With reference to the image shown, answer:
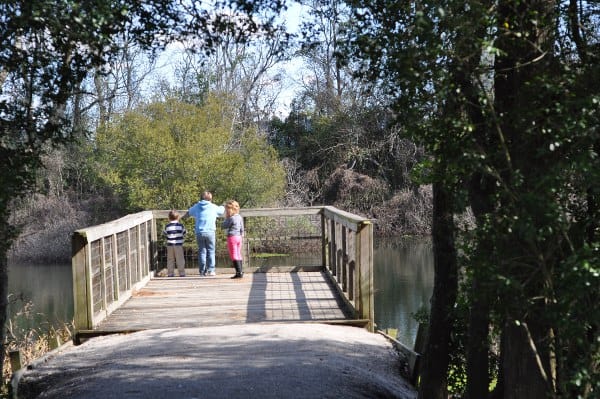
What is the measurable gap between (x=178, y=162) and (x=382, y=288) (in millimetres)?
10459

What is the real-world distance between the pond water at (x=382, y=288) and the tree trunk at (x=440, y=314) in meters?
11.0

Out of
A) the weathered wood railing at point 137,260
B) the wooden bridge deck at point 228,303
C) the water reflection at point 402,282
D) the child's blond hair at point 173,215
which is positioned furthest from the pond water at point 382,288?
the wooden bridge deck at point 228,303

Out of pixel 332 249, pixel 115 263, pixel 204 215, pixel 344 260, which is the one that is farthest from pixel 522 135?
pixel 204 215

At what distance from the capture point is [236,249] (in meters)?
11.9

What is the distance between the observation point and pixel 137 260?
36.9ft

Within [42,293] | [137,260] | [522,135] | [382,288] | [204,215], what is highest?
[522,135]

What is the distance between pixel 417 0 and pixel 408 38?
0.90 ft

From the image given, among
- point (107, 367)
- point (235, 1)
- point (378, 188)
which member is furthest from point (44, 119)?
point (378, 188)

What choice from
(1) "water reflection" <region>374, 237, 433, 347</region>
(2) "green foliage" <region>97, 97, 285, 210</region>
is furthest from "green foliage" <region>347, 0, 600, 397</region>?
(2) "green foliage" <region>97, 97, 285, 210</region>

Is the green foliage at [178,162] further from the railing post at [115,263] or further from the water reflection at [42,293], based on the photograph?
the railing post at [115,263]

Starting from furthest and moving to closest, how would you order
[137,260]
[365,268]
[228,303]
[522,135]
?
[137,260], [228,303], [365,268], [522,135]

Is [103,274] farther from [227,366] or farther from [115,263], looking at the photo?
[227,366]

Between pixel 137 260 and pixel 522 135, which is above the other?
pixel 522 135

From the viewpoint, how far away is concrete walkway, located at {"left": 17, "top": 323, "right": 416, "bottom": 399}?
602 cm
